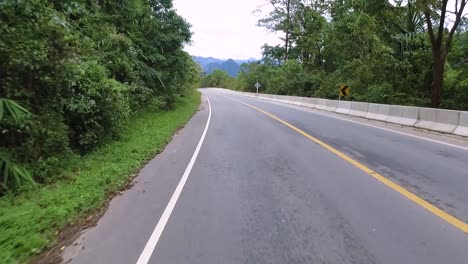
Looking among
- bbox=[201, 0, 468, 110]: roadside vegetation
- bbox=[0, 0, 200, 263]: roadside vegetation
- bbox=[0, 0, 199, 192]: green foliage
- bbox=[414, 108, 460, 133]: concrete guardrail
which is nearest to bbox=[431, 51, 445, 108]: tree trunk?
bbox=[201, 0, 468, 110]: roadside vegetation

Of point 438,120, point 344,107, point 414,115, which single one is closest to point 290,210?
point 438,120

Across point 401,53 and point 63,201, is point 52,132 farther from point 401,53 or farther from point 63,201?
point 401,53

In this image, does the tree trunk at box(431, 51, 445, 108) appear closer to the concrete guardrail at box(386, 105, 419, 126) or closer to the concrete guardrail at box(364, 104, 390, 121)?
the concrete guardrail at box(364, 104, 390, 121)

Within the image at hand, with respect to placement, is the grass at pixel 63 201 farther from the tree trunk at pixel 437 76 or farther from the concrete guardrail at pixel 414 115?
the tree trunk at pixel 437 76

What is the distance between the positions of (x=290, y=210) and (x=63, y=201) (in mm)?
3545

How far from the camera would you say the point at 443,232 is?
486cm

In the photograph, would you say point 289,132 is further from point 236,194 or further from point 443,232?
point 443,232

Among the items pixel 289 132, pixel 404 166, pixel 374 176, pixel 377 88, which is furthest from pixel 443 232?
pixel 377 88

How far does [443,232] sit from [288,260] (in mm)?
2067

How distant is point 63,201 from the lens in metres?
6.35

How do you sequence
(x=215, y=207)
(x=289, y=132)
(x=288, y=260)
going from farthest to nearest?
(x=289, y=132), (x=215, y=207), (x=288, y=260)

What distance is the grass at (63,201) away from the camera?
477cm

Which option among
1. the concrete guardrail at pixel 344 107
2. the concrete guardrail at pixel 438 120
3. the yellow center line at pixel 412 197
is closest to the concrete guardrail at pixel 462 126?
the concrete guardrail at pixel 438 120

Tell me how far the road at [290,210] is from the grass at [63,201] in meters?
0.39
